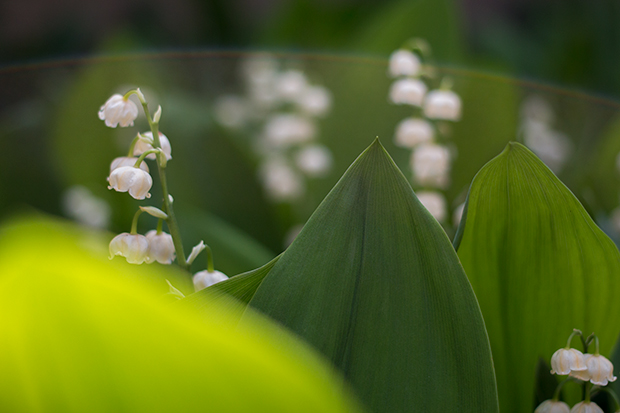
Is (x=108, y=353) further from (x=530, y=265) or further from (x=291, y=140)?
(x=291, y=140)

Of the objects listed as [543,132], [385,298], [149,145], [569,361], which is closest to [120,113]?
[149,145]

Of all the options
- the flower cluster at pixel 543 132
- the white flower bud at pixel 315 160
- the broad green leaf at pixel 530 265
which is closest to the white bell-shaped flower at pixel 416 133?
the white flower bud at pixel 315 160

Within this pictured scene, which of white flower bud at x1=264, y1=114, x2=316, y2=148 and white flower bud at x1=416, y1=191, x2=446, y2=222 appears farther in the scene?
white flower bud at x1=264, y1=114, x2=316, y2=148

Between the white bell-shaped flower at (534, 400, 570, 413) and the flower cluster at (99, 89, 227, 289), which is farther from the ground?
the flower cluster at (99, 89, 227, 289)

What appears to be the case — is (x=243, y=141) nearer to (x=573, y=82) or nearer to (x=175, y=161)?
(x=175, y=161)

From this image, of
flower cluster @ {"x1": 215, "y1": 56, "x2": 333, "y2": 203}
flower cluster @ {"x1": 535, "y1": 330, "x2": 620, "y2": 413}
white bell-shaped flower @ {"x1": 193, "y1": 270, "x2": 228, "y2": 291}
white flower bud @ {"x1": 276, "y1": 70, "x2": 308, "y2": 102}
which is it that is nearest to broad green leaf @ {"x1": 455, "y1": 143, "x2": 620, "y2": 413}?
flower cluster @ {"x1": 535, "y1": 330, "x2": 620, "y2": 413}

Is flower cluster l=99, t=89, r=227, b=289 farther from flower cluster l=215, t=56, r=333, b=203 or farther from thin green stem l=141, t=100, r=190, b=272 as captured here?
flower cluster l=215, t=56, r=333, b=203
